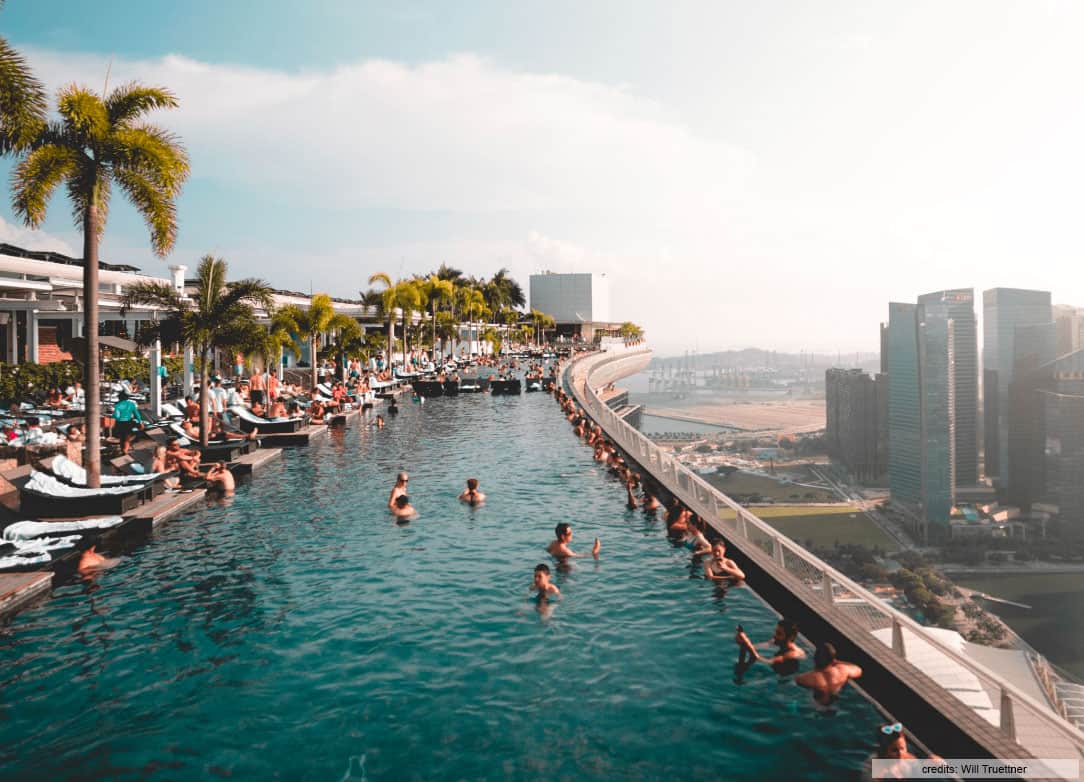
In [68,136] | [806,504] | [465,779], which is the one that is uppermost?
[68,136]

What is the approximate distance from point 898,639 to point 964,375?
642 ft

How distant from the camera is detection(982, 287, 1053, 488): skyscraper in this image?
166 meters

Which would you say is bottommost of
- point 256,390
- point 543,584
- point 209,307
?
point 543,584

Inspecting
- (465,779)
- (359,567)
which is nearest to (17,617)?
(359,567)

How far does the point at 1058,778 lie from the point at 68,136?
18.3m

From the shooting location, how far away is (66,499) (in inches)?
530

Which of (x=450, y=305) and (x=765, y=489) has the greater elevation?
(x=450, y=305)

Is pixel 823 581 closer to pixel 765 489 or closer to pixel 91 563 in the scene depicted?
pixel 91 563

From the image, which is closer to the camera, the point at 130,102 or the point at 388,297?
the point at 130,102

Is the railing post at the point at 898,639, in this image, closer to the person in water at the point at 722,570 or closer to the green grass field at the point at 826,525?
the person in water at the point at 722,570

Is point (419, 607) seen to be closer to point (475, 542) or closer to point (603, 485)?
point (475, 542)

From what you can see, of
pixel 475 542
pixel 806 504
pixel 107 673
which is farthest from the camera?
pixel 806 504

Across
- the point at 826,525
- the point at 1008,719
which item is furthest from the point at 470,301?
the point at 826,525

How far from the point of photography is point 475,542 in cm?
1362
